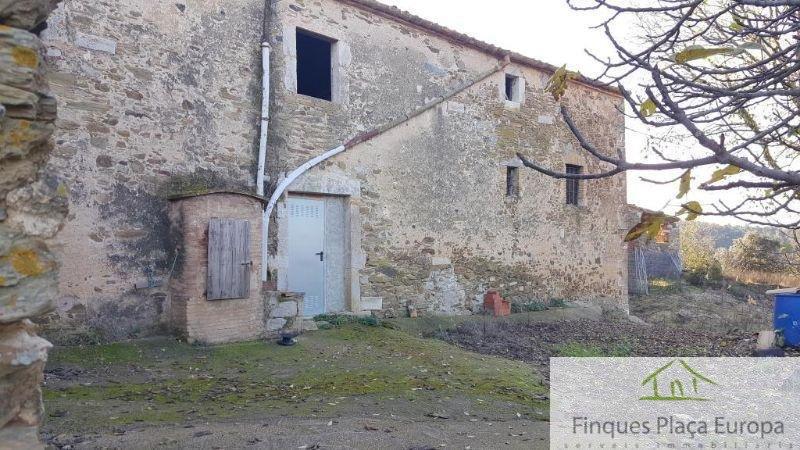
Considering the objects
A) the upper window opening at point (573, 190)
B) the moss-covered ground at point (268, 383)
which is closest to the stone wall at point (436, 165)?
the upper window opening at point (573, 190)

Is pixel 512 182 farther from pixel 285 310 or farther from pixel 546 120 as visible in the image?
pixel 285 310

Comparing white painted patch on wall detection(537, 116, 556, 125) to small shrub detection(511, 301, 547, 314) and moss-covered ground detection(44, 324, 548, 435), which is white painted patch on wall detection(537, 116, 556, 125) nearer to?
small shrub detection(511, 301, 547, 314)

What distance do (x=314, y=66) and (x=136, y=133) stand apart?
4.29 metres

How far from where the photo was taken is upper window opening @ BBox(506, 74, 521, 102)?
39.4 ft

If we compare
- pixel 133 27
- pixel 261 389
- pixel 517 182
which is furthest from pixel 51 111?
pixel 517 182

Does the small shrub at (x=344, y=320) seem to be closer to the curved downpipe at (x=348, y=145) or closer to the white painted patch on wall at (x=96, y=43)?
the curved downpipe at (x=348, y=145)

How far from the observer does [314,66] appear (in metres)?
10.9

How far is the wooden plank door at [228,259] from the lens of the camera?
7.15 m

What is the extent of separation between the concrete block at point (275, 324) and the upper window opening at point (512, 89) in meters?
6.73

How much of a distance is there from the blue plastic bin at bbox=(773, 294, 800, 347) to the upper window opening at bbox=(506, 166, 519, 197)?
16.1ft

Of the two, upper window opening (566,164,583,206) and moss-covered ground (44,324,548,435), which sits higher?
upper window opening (566,164,583,206)

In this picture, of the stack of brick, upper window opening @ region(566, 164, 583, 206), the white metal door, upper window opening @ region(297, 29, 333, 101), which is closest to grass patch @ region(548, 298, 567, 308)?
upper window opening @ region(566, 164, 583, 206)

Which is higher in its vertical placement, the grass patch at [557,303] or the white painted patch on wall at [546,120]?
the white painted patch on wall at [546,120]

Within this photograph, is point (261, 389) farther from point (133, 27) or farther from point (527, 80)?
point (527, 80)
